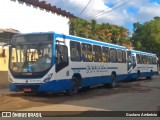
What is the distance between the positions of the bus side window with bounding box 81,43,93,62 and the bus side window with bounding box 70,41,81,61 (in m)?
0.63

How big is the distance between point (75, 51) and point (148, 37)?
73817mm

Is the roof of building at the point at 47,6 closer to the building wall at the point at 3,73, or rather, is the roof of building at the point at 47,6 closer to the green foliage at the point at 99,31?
the green foliage at the point at 99,31

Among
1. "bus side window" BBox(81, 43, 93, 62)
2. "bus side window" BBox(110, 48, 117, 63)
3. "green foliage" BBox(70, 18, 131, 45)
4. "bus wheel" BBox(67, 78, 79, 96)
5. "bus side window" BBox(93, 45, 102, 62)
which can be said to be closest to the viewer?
"bus wheel" BBox(67, 78, 79, 96)

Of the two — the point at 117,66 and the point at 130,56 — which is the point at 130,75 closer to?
the point at 130,56

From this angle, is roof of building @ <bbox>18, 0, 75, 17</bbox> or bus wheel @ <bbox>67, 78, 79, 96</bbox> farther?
roof of building @ <bbox>18, 0, 75, 17</bbox>

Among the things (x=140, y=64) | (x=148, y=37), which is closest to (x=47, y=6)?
(x=140, y=64)

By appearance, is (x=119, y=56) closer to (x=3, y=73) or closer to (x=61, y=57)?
(x=3, y=73)

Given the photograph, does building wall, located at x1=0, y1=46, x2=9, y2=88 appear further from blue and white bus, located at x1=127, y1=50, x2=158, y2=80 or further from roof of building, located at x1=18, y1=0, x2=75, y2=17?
blue and white bus, located at x1=127, y1=50, x2=158, y2=80

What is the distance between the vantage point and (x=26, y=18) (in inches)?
1387

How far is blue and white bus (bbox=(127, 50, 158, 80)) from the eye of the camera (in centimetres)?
3562

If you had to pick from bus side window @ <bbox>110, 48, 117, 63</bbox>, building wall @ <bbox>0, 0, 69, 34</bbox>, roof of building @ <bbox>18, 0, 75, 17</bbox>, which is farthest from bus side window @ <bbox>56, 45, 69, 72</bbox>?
roof of building @ <bbox>18, 0, 75, 17</bbox>

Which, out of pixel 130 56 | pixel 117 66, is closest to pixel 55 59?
pixel 117 66

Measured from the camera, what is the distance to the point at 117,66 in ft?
94.5

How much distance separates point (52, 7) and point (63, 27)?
308 cm
